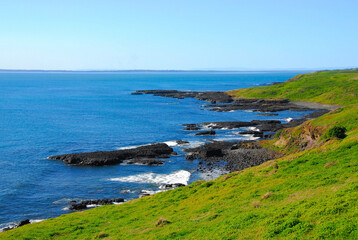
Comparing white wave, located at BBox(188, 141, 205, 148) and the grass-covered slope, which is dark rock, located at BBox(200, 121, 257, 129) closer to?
white wave, located at BBox(188, 141, 205, 148)

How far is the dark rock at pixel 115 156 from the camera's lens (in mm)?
64000

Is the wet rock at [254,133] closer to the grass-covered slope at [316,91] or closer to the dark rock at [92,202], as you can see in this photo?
the dark rock at [92,202]

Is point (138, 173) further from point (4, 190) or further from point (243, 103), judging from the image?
point (243, 103)

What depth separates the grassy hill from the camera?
1995 centimetres

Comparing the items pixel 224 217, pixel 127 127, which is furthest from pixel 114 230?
pixel 127 127

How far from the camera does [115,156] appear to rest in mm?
66500

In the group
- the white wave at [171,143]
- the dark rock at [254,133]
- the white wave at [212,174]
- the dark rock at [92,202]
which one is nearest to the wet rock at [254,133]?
the dark rock at [254,133]

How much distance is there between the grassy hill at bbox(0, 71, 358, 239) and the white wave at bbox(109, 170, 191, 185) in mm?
13275

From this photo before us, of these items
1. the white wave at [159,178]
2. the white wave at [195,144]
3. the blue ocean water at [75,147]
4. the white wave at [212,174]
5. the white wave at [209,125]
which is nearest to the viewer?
the blue ocean water at [75,147]

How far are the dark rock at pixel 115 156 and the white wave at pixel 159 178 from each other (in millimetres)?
8507

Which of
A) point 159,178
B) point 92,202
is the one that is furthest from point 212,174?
point 92,202

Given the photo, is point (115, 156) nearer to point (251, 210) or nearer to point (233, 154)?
point (233, 154)

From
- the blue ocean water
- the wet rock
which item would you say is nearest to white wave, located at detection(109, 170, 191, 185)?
the blue ocean water

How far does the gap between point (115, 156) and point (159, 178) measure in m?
13.8
